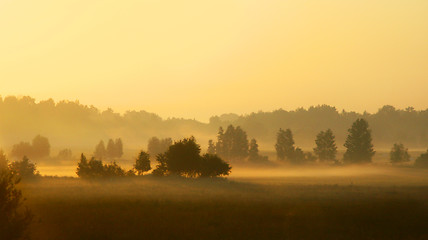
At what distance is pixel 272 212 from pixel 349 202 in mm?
10004

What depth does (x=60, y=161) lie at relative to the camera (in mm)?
196000

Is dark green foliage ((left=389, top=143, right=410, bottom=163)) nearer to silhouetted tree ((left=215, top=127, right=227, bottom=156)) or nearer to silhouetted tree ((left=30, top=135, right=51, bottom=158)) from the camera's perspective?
silhouetted tree ((left=215, top=127, right=227, bottom=156))

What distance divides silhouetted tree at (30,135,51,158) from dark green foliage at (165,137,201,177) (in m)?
122

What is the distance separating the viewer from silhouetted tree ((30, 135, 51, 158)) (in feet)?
621

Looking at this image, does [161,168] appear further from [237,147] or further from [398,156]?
[398,156]

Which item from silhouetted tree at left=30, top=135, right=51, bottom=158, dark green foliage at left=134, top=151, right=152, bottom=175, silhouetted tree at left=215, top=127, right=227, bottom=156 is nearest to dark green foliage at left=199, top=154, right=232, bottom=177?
dark green foliage at left=134, top=151, right=152, bottom=175

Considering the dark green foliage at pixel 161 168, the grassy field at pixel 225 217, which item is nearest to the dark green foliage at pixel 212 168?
the dark green foliage at pixel 161 168

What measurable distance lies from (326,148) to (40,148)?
114m

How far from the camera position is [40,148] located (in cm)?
19162

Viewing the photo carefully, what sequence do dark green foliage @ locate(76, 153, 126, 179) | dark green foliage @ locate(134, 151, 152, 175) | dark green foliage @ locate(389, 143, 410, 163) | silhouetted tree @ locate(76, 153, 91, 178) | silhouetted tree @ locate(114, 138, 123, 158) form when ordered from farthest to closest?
silhouetted tree @ locate(114, 138, 123, 158)
dark green foliage @ locate(389, 143, 410, 163)
dark green foliage @ locate(134, 151, 152, 175)
dark green foliage @ locate(76, 153, 126, 179)
silhouetted tree @ locate(76, 153, 91, 178)

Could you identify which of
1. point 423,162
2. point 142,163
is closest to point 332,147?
point 423,162

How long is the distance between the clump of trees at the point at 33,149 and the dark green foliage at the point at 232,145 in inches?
2931

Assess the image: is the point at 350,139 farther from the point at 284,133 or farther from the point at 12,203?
the point at 12,203

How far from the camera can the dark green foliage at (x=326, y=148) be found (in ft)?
518
